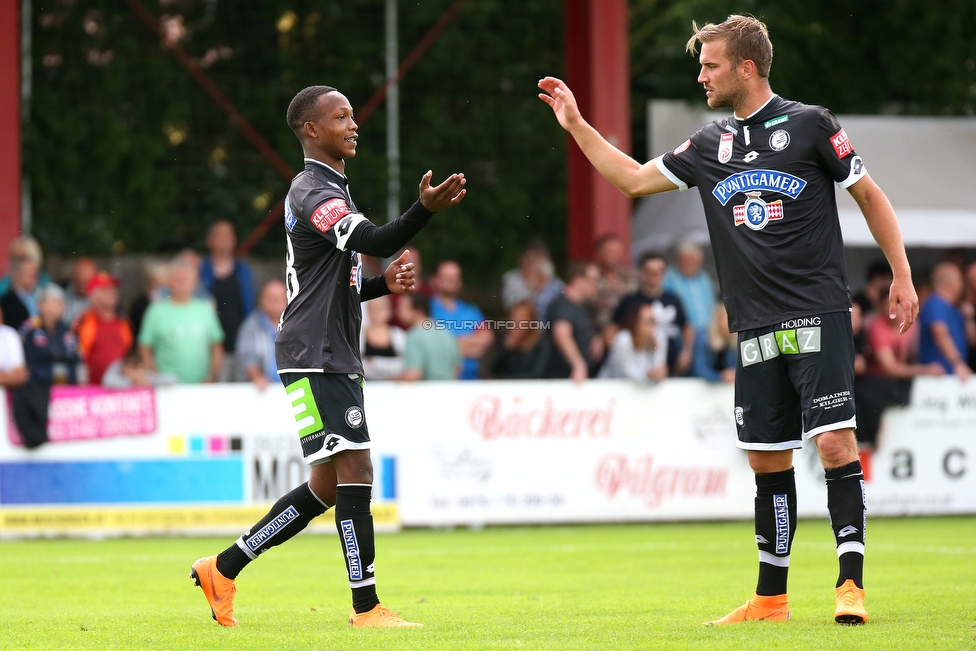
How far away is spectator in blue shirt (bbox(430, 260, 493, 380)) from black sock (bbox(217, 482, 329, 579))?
5.50 metres

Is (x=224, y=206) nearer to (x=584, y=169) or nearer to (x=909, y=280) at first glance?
(x=584, y=169)

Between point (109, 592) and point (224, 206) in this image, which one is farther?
point (224, 206)

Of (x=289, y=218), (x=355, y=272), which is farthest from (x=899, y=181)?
(x=289, y=218)

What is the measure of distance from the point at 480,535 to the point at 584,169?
670 centimetres

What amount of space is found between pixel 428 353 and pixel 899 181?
7369 mm

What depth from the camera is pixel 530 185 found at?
19703 mm

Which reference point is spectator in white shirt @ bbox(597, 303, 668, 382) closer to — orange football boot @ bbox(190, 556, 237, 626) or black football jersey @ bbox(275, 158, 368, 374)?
black football jersey @ bbox(275, 158, 368, 374)

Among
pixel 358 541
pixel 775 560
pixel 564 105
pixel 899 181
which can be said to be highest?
pixel 899 181

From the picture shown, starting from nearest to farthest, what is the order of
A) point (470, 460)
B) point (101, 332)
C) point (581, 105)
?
point (470, 460) < point (101, 332) < point (581, 105)

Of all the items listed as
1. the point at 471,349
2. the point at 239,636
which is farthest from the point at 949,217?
the point at 239,636

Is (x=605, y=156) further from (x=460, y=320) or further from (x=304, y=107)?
(x=460, y=320)

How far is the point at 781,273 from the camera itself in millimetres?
5938

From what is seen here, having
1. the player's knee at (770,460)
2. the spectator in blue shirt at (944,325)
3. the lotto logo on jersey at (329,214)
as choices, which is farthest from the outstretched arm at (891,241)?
the spectator in blue shirt at (944,325)

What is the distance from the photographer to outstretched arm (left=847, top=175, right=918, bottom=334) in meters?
5.84
